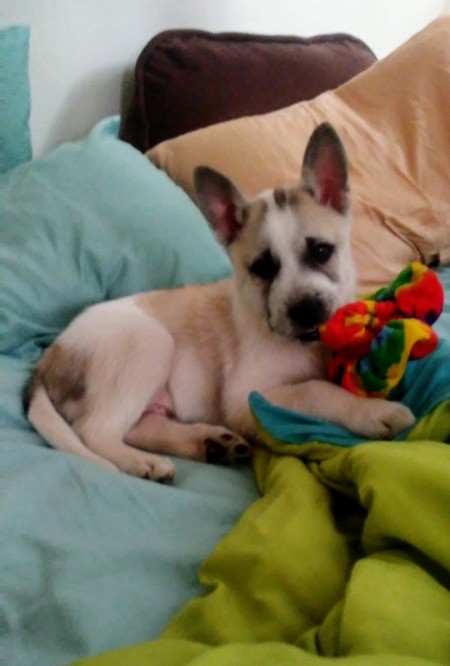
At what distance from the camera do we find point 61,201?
164 centimetres

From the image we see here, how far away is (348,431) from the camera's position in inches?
44.3

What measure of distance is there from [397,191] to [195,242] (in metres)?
0.61

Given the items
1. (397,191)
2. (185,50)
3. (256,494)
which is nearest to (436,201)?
(397,191)

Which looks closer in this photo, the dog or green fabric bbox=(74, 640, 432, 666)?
green fabric bbox=(74, 640, 432, 666)

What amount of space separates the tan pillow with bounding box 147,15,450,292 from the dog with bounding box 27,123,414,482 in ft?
1.40

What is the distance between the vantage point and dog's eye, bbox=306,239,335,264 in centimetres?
135

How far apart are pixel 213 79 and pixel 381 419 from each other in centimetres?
140

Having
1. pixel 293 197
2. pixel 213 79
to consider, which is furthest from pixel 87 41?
pixel 293 197

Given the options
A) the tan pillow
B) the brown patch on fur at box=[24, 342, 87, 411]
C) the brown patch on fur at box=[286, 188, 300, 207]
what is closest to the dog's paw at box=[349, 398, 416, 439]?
the brown patch on fur at box=[286, 188, 300, 207]

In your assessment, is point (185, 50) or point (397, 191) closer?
point (397, 191)

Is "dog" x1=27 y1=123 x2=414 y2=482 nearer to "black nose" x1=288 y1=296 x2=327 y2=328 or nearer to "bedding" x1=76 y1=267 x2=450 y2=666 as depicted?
"black nose" x1=288 y1=296 x2=327 y2=328

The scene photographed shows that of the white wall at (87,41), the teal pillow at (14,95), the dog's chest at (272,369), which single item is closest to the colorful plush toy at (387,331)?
the dog's chest at (272,369)

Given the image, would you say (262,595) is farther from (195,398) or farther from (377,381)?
(195,398)

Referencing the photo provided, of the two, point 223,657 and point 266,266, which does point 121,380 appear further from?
point 223,657
